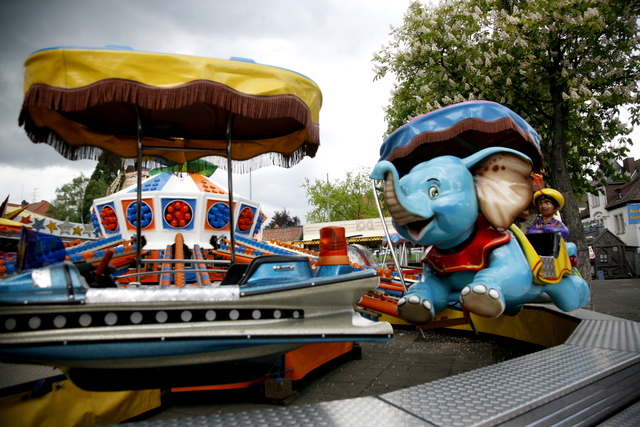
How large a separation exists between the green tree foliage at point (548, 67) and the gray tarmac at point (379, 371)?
588 cm

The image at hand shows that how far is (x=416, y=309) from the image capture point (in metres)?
3.89

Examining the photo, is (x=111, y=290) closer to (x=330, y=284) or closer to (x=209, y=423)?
(x=209, y=423)

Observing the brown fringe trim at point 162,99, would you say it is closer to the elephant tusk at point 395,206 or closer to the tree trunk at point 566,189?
the elephant tusk at point 395,206

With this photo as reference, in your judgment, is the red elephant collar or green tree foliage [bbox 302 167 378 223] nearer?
the red elephant collar

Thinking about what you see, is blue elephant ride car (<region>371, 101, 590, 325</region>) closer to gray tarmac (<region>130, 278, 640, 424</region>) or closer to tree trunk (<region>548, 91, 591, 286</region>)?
gray tarmac (<region>130, 278, 640, 424</region>)

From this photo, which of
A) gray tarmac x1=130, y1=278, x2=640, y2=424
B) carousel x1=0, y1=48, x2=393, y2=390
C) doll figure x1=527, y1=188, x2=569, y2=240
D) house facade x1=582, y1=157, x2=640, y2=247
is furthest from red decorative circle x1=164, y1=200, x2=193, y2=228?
house facade x1=582, y1=157, x2=640, y2=247

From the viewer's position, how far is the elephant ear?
387 centimetres

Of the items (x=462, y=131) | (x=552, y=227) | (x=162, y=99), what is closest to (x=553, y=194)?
(x=552, y=227)

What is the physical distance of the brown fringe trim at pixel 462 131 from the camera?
4086 mm

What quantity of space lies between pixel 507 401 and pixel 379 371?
8.84 feet

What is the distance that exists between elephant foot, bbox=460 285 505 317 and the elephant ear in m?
0.74

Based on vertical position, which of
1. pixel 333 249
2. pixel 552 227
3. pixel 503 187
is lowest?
pixel 333 249

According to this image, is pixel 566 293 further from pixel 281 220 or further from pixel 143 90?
pixel 281 220

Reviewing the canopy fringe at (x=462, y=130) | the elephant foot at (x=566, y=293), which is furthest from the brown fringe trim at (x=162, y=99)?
the elephant foot at (x=566, y=293)
